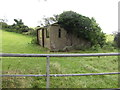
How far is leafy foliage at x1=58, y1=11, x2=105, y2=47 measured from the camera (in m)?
16.3

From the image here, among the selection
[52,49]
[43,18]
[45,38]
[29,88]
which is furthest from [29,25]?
[29,88]

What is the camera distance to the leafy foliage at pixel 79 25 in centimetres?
1630

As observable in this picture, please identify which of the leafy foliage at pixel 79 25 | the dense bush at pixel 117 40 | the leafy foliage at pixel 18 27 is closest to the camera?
the leafy foliage at pixel 79 25

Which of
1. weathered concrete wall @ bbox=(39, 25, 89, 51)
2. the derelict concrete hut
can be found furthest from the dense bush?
the derelict concrete hut

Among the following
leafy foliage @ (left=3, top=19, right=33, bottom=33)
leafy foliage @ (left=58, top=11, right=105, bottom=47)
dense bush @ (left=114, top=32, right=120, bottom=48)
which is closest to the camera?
leafy foliage @ (left=58, top=11, right=105, bottom=47)

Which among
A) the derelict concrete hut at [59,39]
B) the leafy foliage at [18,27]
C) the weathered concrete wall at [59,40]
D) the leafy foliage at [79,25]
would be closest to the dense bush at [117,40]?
the leafy foliage at [79,25]

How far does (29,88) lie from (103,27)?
1738cm

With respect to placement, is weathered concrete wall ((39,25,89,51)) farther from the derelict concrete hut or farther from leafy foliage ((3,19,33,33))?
leafy foliage ((3,19,33,33))

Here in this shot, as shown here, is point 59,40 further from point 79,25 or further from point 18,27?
point 18,27

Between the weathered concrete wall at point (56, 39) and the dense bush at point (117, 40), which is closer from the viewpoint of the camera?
the weathered concrete wall at point (56, 39)

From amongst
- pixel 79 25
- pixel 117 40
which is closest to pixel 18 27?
pixel 79 25

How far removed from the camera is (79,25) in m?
16.3

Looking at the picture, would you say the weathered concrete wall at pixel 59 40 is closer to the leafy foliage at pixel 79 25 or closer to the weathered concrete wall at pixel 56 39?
the weathered concrete wall at pixel 56 39

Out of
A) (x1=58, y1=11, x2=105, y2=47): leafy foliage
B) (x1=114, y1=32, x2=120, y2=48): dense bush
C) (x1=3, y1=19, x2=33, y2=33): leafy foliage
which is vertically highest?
(x1=3, y1=19, x2=33, y2=33): leafy foliage
